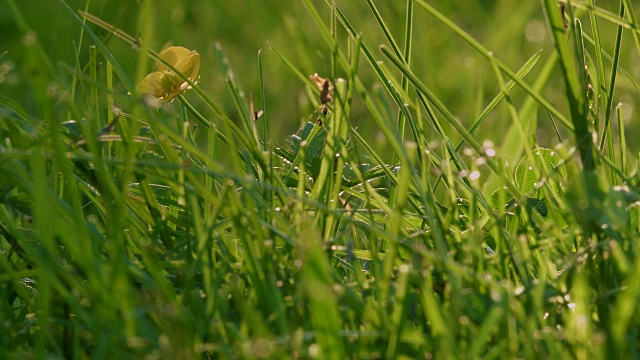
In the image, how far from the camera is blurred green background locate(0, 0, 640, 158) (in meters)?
2.34

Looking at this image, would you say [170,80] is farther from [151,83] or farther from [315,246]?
[315,246]

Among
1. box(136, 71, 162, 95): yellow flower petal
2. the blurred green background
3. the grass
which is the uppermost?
box(136, 71, 162, 95): yellow flower petal

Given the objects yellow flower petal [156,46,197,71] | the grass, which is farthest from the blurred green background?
the grass

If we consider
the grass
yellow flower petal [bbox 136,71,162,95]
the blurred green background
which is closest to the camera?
the grass

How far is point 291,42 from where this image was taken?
2756mm

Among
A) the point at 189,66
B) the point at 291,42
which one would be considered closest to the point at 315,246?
the point at 189,66

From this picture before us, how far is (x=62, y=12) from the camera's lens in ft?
9.54

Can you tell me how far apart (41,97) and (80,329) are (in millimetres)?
191

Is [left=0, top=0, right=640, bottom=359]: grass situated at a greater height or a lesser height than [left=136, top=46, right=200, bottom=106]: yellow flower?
lesser

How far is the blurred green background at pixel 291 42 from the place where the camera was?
234cm

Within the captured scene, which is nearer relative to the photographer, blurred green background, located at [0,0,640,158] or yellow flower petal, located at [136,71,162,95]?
yellow flower petal, located at [136,71,162,95]

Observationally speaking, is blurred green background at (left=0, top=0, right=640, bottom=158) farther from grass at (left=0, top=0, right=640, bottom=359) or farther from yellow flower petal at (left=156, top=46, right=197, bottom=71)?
grass at (left=0, top=0, right=640, bottom=359)

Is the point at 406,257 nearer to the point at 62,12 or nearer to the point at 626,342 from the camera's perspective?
the point at 626,342

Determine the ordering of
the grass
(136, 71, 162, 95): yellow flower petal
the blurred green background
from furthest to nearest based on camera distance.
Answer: the blurred green background → (136, 71, 162, 95): yellow flower petal → the grass
